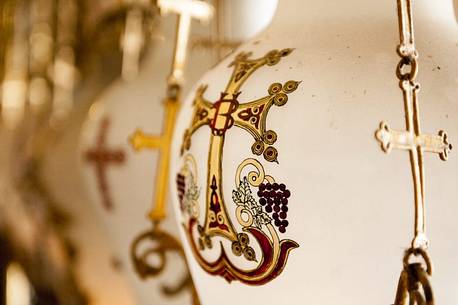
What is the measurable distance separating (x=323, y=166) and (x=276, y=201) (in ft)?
0.12

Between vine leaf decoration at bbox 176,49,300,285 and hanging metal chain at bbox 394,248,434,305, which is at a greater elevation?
vine leaf decoration at bbox 176,49,300,285

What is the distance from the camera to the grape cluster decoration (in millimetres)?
368

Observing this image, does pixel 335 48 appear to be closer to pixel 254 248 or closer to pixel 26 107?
pixel 254 248

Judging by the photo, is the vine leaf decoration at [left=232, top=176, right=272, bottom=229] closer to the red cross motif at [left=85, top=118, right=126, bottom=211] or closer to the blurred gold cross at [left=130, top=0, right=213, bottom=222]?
the blurred gold cross at [left=130, top=0, right=213, bottom=222]

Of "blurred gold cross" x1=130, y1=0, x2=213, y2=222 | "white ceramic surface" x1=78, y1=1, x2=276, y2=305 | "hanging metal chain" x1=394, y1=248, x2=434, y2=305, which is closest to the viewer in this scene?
"hanging metal chain" x1=394, y1=248, x2=434, y2=305

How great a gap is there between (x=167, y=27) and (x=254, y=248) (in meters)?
0.48

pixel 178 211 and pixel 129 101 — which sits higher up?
pixel 129 101

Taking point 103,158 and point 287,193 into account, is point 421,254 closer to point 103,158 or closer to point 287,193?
point 287,193

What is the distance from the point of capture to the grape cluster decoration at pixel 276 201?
368 mm

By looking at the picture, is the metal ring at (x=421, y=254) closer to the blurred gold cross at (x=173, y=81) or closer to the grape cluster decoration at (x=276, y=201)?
the grape cluster decoration at (x=276, y=201)

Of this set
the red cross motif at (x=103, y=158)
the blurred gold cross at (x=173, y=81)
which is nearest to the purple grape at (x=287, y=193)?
the blurred gold cross at (x=173, y=81)

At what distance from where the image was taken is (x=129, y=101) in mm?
737

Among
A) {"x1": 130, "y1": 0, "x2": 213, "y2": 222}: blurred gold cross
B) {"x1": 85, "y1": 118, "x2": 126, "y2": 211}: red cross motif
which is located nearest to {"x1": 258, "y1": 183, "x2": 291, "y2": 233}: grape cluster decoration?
{"x1": 130, "y1": 0, "x2": 213, "y2": 222}: blurred gold cross

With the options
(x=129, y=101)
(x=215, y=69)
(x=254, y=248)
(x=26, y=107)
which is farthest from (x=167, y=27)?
(x=26, y=107)
